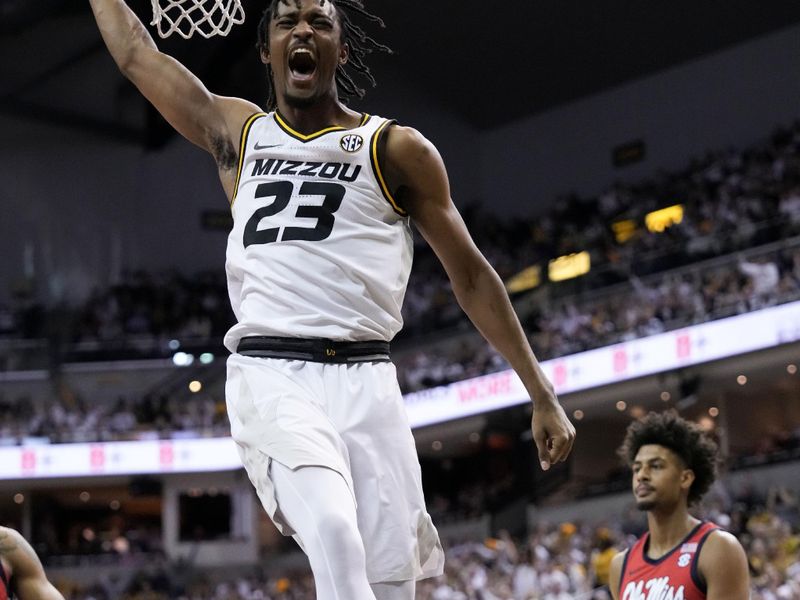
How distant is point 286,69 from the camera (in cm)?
396

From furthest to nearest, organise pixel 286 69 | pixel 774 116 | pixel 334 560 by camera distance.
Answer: pixel 774 116, pixel 286 69, pixel 334 560

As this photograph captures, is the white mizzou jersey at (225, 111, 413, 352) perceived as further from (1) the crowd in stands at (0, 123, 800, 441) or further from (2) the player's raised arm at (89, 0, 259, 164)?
(1) the crowd in stands at (0, 123, 800, 441)

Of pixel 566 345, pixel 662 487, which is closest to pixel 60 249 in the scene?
pixel 566 345

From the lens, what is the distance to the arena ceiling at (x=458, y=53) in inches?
1114

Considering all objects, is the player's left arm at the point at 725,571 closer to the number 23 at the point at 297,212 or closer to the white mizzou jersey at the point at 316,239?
the white mizzou jersey at the point at 316,239

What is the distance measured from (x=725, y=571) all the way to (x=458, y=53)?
26.7m

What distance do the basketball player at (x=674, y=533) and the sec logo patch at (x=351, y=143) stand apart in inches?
98.0

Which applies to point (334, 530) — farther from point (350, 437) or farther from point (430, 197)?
point (430, 197)

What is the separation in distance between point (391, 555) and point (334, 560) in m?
0.33

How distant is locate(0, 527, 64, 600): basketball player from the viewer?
193 inches

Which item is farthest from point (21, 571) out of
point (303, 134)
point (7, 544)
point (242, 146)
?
point (303, 134)

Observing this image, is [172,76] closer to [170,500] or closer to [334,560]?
[334,560]

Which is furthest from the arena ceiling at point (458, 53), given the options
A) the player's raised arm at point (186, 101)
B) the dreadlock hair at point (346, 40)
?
the player's raised arm at point (186, 101)

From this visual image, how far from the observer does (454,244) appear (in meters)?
3.93
